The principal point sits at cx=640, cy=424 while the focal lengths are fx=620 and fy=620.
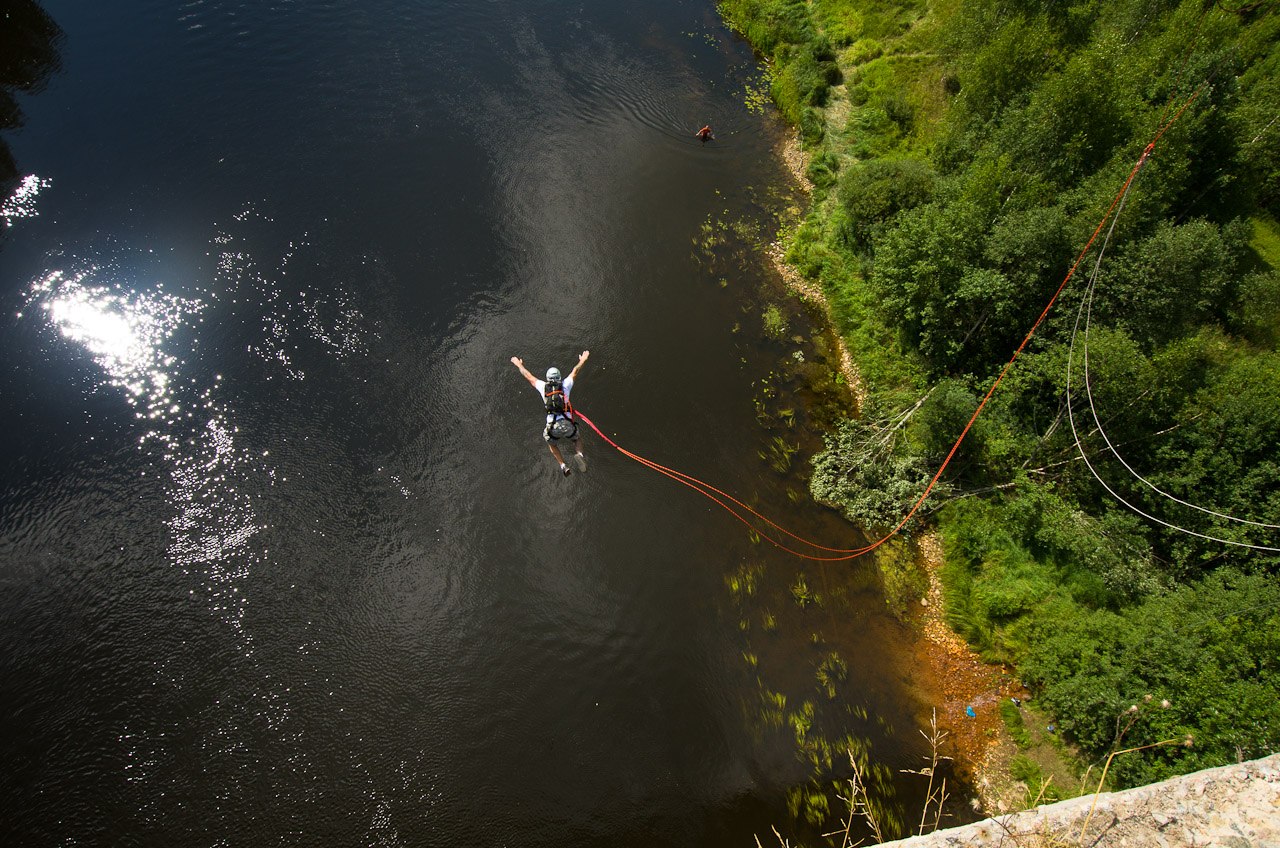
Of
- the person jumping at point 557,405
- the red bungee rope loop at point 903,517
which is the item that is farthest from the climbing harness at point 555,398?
the red bungee rope loop at point 903,517

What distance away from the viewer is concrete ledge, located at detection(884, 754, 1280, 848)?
7.02m

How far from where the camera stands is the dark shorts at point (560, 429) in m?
Answer: 15.6

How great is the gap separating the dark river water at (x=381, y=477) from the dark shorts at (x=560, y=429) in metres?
1.27

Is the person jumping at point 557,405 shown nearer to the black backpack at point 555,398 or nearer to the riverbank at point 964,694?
the black backpack at point 555,398

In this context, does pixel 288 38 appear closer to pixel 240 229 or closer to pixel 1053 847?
pixel 240 229

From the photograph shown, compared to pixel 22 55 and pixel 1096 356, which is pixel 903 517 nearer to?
pixel 1096 356

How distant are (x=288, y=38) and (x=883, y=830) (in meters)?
33.6

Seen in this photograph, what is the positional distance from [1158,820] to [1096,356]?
13333mm

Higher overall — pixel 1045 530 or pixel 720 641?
pixel 1045 530

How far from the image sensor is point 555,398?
15414mm

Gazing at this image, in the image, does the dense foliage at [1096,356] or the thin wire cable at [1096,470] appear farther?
the thin wire cable at [1096,470]

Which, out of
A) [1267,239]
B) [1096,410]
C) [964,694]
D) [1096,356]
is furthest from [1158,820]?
[1267,239]

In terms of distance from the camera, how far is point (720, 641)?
50.1 ft

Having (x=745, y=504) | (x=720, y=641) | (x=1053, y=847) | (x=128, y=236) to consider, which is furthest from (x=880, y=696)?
(x=128, y=236)
